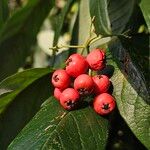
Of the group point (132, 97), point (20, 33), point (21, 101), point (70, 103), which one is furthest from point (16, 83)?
point (20, 33)

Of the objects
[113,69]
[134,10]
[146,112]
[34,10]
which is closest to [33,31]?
[34,10]

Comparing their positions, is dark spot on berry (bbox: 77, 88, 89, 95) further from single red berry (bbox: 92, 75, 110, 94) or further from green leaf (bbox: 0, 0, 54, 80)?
green leaf (bbox: 0, 0, 54, 80)

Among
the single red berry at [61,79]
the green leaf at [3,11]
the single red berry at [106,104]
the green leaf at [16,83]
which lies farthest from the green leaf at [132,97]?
the green leaf at [3,11]

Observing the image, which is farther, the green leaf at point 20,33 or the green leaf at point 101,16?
the green leaf at point 20,33

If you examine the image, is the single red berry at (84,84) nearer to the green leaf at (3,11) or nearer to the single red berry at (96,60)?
the single red berry at (96,60)

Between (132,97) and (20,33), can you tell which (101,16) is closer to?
(132,97)
